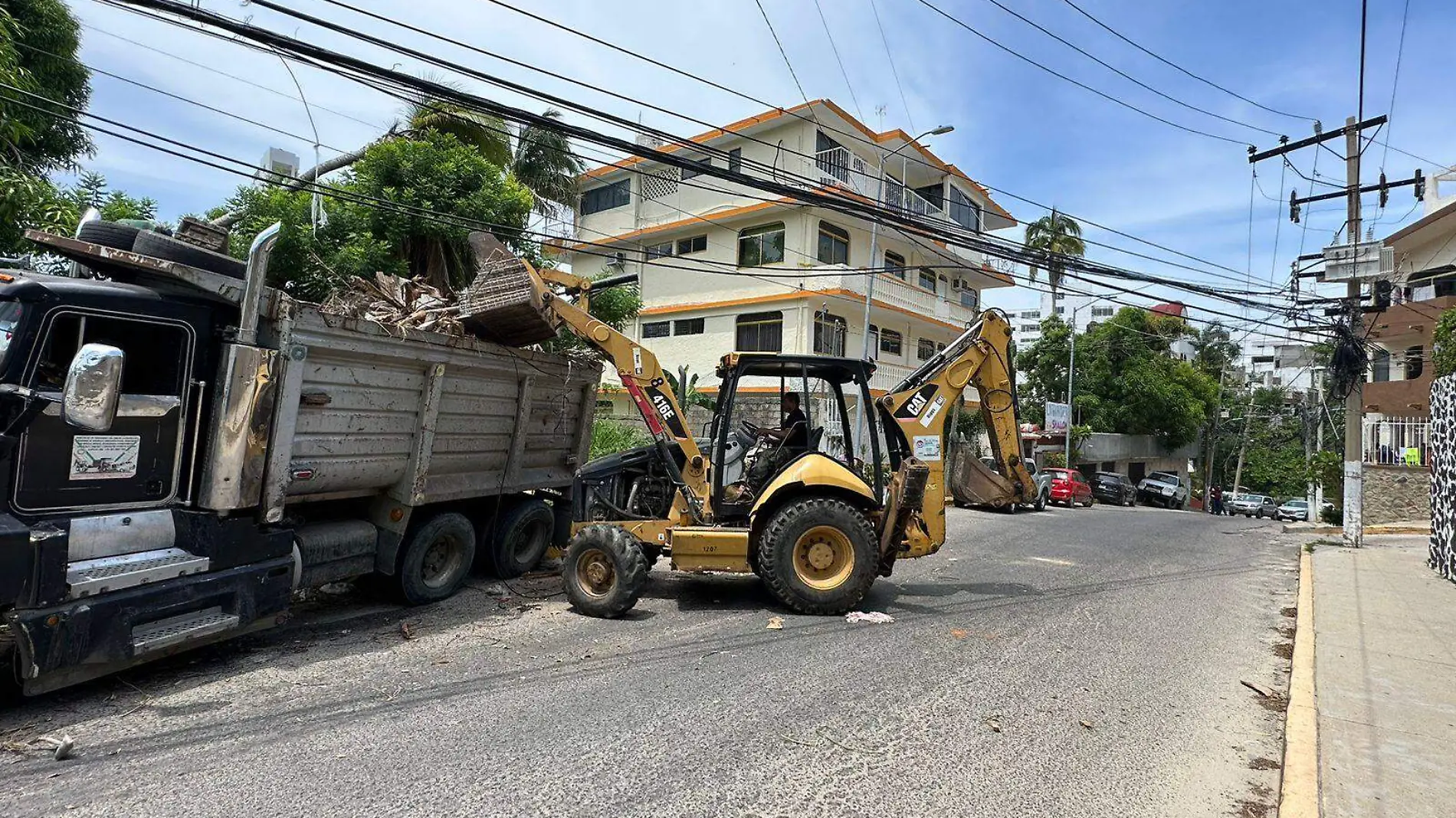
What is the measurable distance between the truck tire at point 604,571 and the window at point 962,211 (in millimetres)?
23867

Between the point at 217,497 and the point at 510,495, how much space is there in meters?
3.47

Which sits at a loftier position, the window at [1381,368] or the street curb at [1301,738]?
the window at [1381,368]

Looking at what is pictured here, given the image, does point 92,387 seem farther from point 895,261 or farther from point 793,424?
point 895,261

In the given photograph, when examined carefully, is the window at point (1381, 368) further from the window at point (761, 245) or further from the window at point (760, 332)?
the window at point (761, 245)

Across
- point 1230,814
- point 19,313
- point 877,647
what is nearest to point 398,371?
point 19,313

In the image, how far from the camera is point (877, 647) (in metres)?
5.92

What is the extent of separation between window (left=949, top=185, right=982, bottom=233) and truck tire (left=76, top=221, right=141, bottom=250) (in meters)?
25.9

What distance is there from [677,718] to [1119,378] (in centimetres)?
3752

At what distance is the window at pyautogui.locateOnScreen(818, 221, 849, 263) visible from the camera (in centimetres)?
2273

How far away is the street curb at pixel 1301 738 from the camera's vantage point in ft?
11.7

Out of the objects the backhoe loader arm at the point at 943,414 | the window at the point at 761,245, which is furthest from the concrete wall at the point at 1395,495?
the window at the point at 761,245

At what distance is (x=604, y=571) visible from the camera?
22.2 ft

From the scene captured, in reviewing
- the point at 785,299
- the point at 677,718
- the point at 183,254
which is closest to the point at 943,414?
the point at 677,718

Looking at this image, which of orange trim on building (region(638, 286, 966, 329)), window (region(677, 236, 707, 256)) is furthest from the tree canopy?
window (region(677, 236, 707, 256))
